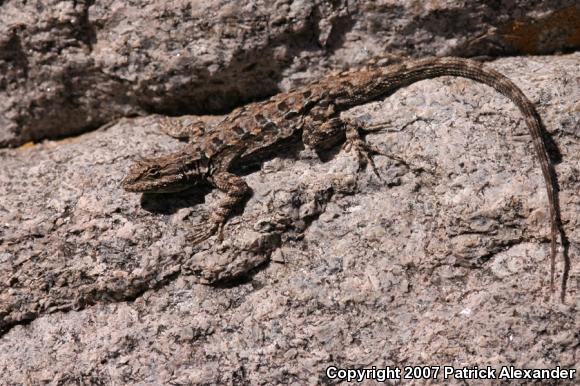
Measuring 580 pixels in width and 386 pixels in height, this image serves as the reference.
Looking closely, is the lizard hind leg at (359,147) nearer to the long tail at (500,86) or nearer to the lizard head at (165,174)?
the long tail at (500,86)

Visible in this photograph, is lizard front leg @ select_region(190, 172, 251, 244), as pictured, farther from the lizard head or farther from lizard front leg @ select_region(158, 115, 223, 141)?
lizard front leg @ select_region(158, 115, 223, 141)

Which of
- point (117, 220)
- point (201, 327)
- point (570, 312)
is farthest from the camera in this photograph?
point (117, 220)

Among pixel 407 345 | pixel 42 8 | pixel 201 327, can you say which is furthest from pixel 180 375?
pixel 42 8

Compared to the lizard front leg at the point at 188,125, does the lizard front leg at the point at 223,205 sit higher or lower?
lower

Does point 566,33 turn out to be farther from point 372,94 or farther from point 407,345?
point 407,345

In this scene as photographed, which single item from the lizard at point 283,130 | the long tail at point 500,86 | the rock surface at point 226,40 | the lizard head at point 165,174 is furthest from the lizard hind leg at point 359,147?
the lizard head at point 165,174

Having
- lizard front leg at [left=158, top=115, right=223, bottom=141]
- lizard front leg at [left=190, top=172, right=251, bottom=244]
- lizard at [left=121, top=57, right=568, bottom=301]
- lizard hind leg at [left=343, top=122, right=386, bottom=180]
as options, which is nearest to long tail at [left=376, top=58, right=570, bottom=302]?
lizard at [left=121, top=57, right=568, bottom=301]

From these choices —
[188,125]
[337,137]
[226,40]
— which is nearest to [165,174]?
[188,125]

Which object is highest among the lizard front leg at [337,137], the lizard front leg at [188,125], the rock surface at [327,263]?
the lizard front leg at [337,137]
